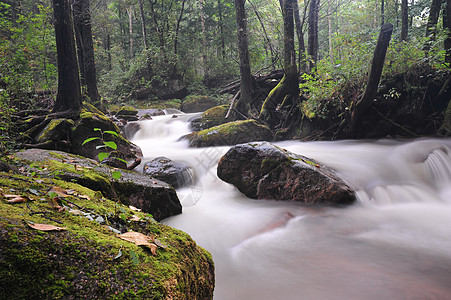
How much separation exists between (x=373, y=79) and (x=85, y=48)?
38.4ft

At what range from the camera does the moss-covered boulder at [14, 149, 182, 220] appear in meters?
3.18

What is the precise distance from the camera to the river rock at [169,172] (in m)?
5.96

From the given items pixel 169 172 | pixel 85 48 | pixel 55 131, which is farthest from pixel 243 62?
pixel 55 131

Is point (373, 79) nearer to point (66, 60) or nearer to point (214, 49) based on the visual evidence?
point (66, 60)

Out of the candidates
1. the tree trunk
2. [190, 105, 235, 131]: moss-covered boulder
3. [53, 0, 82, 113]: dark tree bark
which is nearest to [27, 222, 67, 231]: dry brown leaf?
[53, 0, 82, 113]: dark tree bark

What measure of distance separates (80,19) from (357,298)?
45.6 feet

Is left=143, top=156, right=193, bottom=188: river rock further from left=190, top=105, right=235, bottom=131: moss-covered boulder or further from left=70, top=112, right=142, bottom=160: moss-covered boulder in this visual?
left=190, top=105, right=235, bottom=131: moss-covered boulder

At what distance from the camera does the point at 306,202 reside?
4.95 metres

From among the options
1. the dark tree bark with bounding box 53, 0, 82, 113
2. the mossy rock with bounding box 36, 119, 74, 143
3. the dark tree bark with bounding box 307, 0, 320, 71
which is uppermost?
the dark tree bark with bounding box 307, 0, 320, 71

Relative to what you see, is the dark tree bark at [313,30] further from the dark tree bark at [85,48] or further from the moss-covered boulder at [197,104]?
the dark tree bark at [85,48]

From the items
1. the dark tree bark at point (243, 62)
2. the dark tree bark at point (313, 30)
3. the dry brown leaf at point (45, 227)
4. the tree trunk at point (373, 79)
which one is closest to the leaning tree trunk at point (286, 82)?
the dark tree bark at point (243, 62)

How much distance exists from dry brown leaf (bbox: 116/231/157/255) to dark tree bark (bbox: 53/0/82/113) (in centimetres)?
678

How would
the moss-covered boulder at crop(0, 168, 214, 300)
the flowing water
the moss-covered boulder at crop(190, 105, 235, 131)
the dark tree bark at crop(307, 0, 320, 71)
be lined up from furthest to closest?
the dark tree bark at crop(307, 0, 320, 71)
the moss-covered boulder at crop(190, 105, 235, 131)
the flowing water
the moss-covered boulder at crop(0, 168, 214, 300)

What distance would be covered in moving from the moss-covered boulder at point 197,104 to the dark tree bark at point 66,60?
12206 millimetres
